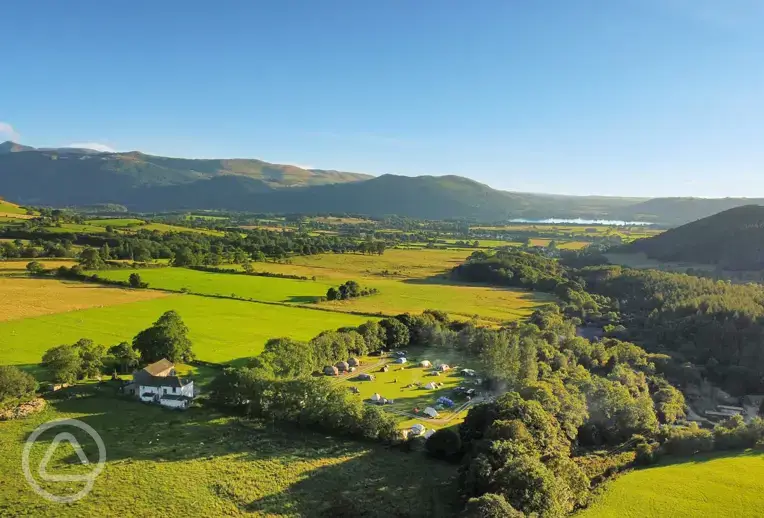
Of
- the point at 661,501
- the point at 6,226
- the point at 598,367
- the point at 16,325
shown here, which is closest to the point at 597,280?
the point at 598,367

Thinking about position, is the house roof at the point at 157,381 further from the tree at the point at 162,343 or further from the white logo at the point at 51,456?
the tree at the point at 162,343

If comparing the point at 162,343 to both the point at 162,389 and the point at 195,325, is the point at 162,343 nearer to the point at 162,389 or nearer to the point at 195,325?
the point at 162,389

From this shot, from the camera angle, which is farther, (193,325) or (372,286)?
(372,286)

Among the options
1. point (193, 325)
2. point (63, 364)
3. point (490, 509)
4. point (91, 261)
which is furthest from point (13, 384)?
point (91, 261)

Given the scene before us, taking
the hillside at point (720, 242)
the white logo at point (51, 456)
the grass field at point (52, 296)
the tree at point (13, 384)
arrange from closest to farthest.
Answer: the white logo at point (51, 456)
the tree at point (13, 384)
the grass field at point (52, 296)
the hillside at point (720, 242)

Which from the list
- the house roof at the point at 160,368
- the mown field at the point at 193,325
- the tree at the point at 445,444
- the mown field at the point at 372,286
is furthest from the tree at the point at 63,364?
the mown field at the point at 372,286

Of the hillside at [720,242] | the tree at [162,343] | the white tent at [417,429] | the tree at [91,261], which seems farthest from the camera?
the hillside at [720,242]

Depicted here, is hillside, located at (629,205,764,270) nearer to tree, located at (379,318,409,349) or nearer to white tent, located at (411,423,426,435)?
tree, located at (379,318,409,349)
